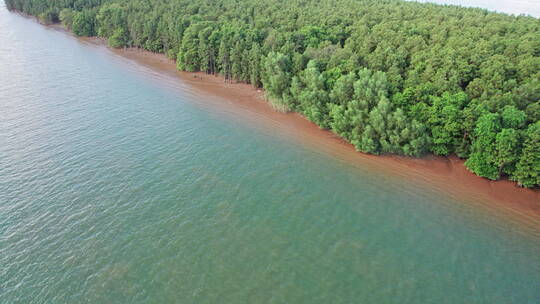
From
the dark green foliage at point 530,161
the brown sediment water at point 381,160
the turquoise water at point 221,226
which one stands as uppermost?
the dark green foliage at point 530,161

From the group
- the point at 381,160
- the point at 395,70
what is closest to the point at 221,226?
the point at 381,160

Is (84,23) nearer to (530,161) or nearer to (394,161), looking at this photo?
(394,161)

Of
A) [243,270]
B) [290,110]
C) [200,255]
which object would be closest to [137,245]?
[200,255]

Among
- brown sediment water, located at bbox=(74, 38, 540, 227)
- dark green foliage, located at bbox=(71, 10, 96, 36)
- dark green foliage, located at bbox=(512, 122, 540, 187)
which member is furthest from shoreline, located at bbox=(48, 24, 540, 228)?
dark green foliage, located at bbox=(71, 10, 96, 36)

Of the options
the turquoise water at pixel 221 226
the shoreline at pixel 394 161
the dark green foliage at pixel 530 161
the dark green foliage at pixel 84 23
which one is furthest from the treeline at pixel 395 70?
the dark green foliage at pixel 84 23

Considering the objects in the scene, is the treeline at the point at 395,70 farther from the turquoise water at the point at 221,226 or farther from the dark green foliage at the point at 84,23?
the dark green foliage at the point at 84,23

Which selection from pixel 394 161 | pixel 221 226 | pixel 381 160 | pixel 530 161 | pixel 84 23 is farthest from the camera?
pixel 84 23
